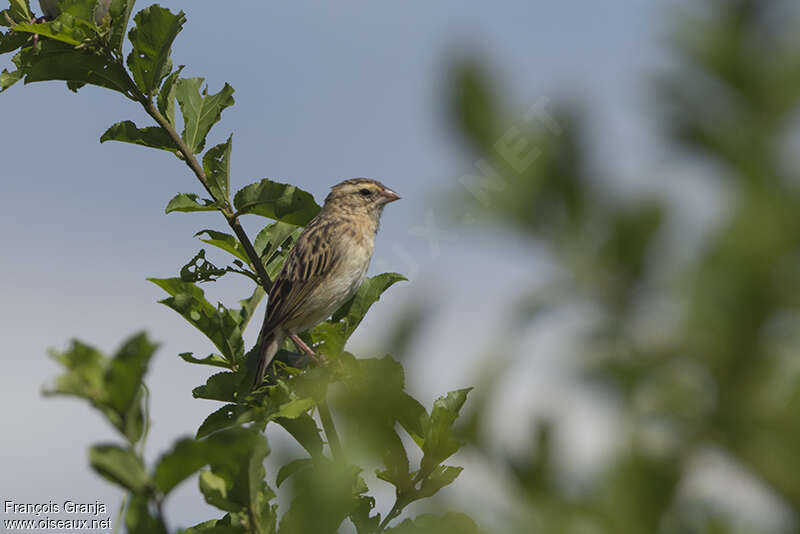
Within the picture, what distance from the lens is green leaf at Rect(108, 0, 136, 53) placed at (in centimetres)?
426

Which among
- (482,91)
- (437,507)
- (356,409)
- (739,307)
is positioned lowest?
(437,507)

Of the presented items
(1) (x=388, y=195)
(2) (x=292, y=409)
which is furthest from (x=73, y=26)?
(1) (x=388, y=195)

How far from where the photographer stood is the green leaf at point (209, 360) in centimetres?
401

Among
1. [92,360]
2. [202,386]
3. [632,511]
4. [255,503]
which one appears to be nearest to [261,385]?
[202,386]

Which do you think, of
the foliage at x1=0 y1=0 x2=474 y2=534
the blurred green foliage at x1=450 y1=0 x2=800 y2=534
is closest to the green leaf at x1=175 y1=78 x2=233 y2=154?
the foliage at x1=0 y1=0 x2=474 y2=534

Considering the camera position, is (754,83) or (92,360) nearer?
(754,83)

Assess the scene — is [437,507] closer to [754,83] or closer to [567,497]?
[567,497]

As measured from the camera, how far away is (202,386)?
3.82m

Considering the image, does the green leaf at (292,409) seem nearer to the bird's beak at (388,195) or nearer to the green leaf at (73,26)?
the green leaf at (73,26)

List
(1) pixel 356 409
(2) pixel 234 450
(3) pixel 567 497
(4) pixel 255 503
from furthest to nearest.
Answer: (4) pixel 255 503, (2) pixel 234 450, (1) pixel 356 409, (3) pixel 567 497

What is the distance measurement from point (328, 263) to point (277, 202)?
3.08 meters

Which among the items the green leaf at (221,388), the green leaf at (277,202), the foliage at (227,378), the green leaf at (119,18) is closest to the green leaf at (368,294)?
the foliage at (227,378)

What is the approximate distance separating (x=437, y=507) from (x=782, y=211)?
953mm

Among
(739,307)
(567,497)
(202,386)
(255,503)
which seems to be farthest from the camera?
(202,386)
